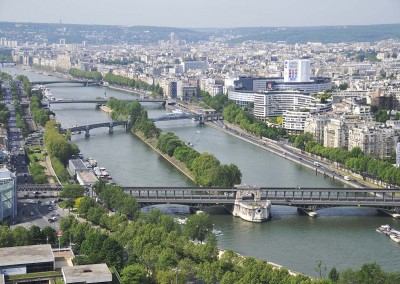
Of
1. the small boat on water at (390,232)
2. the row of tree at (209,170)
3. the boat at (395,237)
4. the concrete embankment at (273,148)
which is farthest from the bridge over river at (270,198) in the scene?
the concrete embankment at (273,148)

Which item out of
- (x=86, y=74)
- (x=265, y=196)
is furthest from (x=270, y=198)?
(x=86, y=74)

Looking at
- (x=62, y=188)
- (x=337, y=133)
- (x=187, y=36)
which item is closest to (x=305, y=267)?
(x=62, y=188)

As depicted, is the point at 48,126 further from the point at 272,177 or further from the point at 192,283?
the point at 192,283

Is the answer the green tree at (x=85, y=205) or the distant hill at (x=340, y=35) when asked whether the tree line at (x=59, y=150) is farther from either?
the distant hill at (x=340, y=35)

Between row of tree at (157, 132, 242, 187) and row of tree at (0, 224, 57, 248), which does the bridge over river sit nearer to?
row of tree at (157, 132, 242, 187)

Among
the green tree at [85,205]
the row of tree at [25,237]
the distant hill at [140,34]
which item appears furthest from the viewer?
the distant hill at [140,34]

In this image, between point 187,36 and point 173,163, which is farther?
point 187,36
